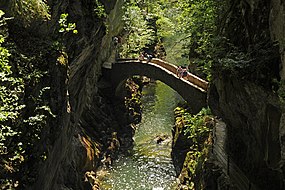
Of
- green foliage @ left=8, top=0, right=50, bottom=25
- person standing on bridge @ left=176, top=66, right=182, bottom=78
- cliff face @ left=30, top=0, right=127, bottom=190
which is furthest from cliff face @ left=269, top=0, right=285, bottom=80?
person standing on bridge @ left=176, top=66, right=182, bottom=78

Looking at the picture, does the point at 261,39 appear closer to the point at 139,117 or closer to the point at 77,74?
the point at 77,74

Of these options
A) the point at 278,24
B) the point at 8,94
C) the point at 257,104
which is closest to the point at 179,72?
the point at 257,104

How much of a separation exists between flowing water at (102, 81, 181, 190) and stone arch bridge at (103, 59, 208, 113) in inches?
136

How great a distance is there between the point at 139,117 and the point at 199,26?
12092mm

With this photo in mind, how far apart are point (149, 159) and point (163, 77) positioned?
17.1 feet

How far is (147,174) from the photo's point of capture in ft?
58.5

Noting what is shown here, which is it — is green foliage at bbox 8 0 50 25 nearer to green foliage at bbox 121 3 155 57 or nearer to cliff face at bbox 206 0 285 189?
cliff face at bbox 206 0 285 189

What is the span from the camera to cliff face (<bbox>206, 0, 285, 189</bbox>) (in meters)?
Answer: 7.36

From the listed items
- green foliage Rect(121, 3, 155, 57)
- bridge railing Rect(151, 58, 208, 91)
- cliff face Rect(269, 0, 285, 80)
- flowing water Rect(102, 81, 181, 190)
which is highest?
green foliage Rect(121, 3, 155, 57)

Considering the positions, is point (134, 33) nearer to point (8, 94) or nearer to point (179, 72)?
point (179, 72)

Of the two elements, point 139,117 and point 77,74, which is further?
point 139,117

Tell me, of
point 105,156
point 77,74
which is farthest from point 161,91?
point 77,74

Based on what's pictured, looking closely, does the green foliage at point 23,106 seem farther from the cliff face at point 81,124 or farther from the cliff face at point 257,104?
the cliff face at point 257,104

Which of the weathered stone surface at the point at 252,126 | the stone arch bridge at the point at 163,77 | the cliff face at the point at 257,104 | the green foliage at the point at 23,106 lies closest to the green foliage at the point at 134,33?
the stone arch bridge at the point at 163,77
